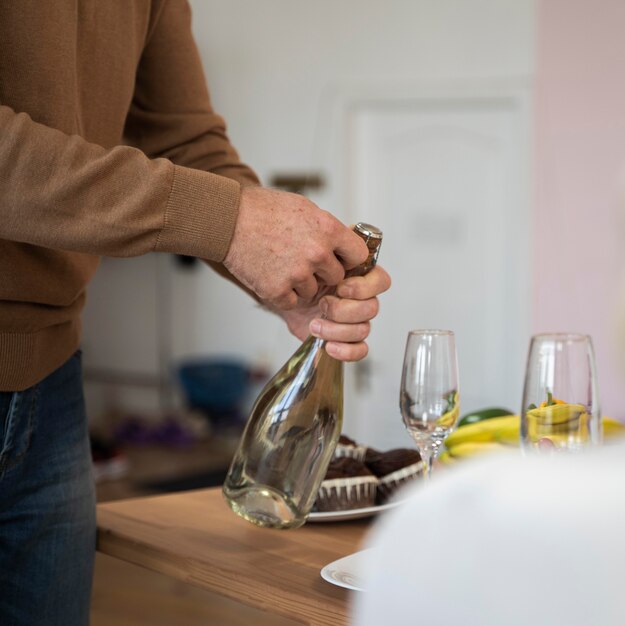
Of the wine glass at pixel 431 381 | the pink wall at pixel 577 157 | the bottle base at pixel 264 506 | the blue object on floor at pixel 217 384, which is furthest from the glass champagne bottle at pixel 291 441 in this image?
the blue object on floor at pixel 217 384

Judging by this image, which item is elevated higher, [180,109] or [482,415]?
[180,109]

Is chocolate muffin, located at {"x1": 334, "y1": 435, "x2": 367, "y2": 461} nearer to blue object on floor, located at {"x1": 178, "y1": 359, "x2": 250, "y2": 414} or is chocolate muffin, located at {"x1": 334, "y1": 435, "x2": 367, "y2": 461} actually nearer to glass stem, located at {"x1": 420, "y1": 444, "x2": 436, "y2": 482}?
glass stem, located at {"x1": 420, "y1": 444, "x2": 436, "y2": 482}

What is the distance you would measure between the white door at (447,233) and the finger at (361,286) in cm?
300

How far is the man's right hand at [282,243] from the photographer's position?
0.98 metres

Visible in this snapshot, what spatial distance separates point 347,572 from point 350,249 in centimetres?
32

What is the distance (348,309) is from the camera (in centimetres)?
104

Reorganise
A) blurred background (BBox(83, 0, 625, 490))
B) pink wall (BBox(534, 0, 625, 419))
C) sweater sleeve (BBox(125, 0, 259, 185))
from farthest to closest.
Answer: blurred background (BBox(83, 0, 625, 490)) < pink wall (BBox(534, 0, 625, 419)) < sweater sleeve (BBox(125, 0, 259, 185))

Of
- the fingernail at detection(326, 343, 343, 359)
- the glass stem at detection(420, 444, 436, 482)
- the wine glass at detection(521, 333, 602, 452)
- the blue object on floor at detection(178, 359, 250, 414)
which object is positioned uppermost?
the fingernail at detection(326, 343, 343, 359)

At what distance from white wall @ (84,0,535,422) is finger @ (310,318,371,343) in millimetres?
3190

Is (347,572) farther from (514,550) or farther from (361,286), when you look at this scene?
(514,550)

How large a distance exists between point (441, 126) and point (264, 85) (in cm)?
101

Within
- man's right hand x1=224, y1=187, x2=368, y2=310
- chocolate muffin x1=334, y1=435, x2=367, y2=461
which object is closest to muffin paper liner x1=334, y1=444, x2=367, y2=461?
chocolate muffin x1=334, y1=435, x2=367, y2=461

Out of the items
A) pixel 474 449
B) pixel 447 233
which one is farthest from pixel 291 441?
pixel 447 233

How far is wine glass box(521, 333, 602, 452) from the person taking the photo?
1019 millimetres
